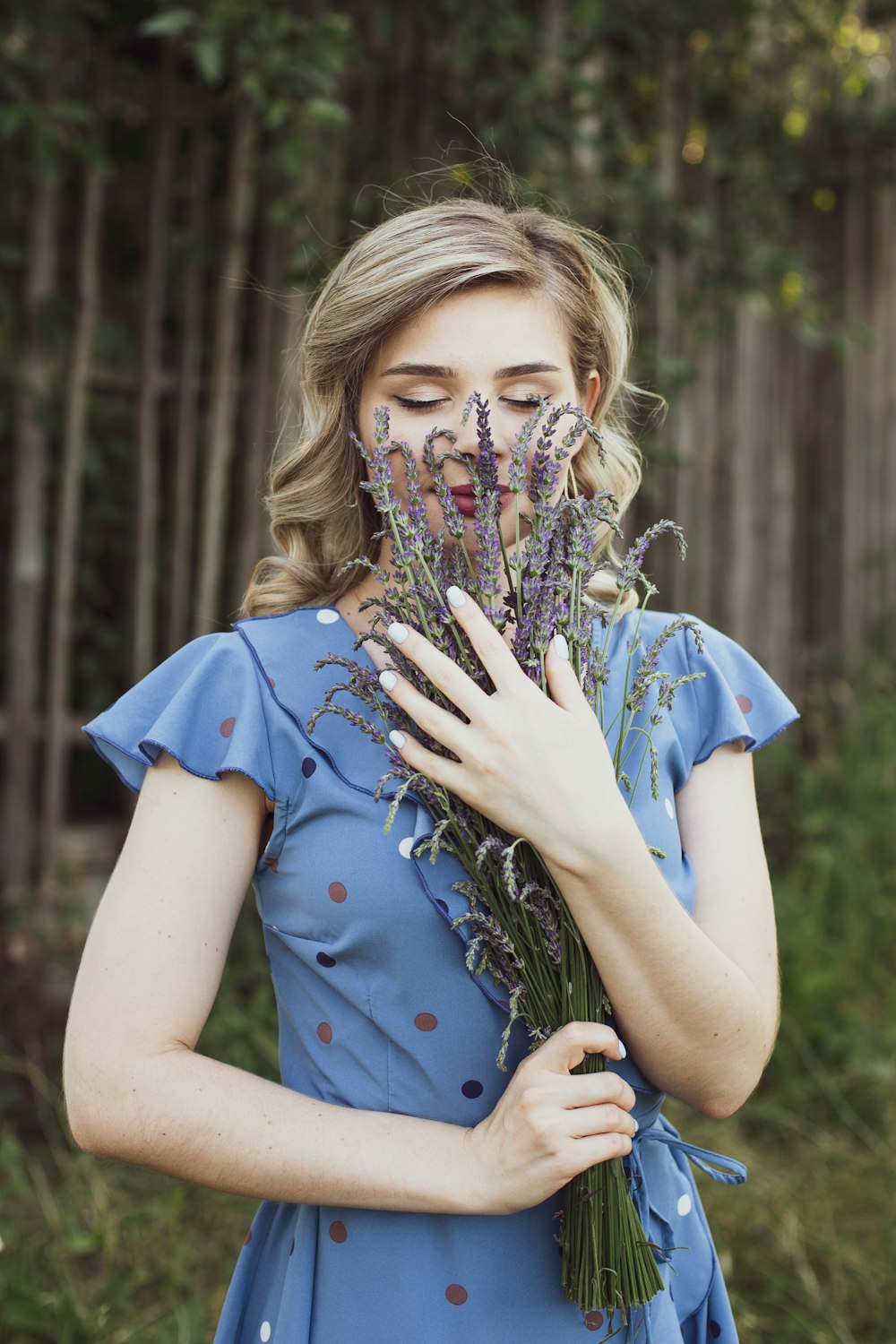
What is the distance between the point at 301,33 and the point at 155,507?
4.38 feet

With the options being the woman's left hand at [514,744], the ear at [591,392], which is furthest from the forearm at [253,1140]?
the ear at [591,392]

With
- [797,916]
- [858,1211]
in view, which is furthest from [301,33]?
[858,1211]

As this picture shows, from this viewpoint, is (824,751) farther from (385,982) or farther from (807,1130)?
(385,982)

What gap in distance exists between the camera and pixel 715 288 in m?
4.07

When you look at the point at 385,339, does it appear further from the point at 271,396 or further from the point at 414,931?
the point at 271,396

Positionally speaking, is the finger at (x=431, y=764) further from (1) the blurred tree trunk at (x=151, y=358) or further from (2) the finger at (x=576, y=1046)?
(1) the blurred tree trunk at (x=151, y=358)

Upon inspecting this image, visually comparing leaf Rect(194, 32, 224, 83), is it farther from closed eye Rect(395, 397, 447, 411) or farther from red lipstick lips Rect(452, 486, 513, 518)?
red lipstick lips Rect(452, 486, 513, 518)

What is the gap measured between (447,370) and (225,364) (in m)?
2.31

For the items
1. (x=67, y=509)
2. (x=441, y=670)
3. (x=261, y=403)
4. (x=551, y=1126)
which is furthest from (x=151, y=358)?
(x=551, y=1126)

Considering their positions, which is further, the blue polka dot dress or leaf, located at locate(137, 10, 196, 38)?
leaf, located at locate(137, 10, 196, 38)

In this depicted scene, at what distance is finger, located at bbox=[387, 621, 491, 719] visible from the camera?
1143 millimetres

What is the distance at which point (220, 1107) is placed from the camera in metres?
1.17

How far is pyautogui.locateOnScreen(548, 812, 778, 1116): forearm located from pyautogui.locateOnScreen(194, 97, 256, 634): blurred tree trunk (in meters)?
2.41

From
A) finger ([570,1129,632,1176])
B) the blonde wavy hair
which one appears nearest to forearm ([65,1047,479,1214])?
finger ([570,1129,632,1176])
